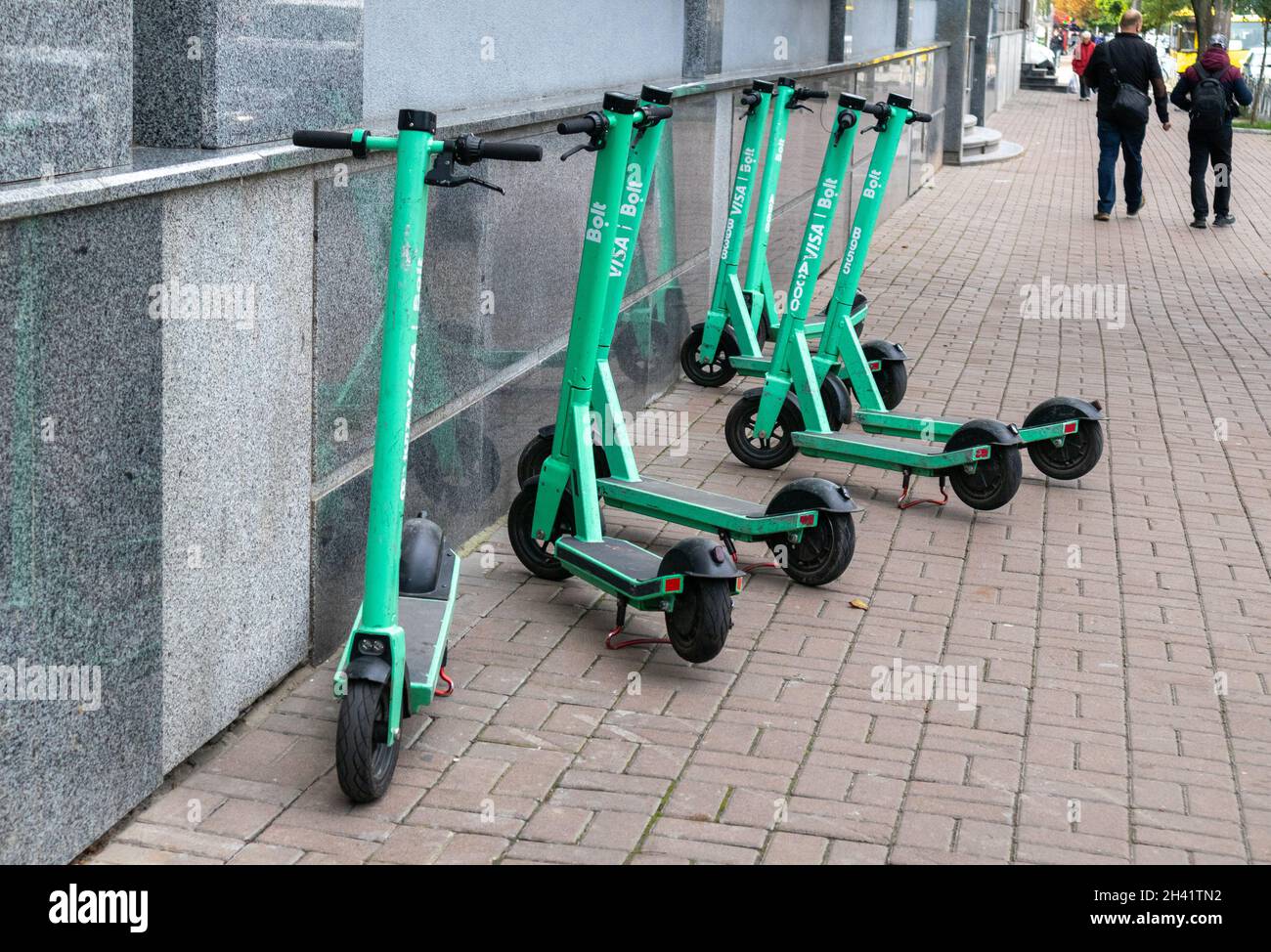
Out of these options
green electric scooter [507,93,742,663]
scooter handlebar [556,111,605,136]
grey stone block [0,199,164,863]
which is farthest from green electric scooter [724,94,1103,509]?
grey stone block [0,199,164,863]

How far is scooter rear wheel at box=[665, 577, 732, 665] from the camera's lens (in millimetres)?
4801

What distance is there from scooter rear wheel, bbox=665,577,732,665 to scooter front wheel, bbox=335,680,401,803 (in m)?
1.16

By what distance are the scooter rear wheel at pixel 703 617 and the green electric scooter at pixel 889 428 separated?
7.21 ft

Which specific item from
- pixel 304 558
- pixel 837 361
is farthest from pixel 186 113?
pixel 837 361

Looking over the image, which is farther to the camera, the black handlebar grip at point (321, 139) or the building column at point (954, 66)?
the building column at point (954, 66)

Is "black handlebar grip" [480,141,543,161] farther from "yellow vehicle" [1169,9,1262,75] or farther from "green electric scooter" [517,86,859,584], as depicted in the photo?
"yellow vehicle" [1169,9,1262,75]

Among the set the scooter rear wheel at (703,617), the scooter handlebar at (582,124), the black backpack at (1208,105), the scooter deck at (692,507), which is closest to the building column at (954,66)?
the black backpack at (1208,105)

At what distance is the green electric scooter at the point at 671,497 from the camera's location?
5.64 metres

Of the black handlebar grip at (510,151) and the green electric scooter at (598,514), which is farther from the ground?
the black handlebar grip at (510,151)

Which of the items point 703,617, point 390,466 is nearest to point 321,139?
point 390,466

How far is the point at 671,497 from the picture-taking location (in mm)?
5934

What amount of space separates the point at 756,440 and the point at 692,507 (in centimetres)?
164

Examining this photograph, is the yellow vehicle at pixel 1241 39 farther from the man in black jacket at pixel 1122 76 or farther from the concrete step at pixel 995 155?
the man in black jacket at pixel 1122 76

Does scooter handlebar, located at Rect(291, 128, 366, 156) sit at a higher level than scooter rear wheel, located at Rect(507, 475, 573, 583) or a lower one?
higher
